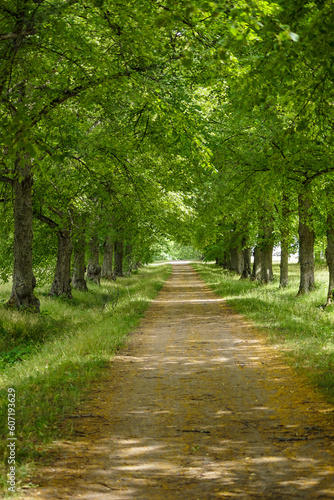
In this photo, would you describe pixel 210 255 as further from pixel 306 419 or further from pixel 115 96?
pixel 306 419

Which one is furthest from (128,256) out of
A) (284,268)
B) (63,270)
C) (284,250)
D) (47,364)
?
(47,364)

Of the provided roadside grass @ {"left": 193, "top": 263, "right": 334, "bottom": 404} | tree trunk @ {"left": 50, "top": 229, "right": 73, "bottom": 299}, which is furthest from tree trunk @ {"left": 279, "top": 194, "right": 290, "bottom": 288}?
tree trunk @ {"left": 50, "top": 229, "right": 73, "bottom": 299}

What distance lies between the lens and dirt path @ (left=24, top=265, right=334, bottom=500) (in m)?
4.52

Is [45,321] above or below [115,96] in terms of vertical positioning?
below

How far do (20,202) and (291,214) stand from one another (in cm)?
1349

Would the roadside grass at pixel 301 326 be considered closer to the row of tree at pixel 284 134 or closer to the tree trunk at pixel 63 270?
the row of tree at pixel 284 134

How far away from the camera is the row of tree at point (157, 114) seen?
7184 millimetres

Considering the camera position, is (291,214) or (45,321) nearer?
(45,321)

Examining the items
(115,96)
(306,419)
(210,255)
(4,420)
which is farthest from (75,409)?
(210,255)

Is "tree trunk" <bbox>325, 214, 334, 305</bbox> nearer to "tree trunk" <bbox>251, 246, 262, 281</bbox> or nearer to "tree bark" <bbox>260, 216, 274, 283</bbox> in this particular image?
"tree bark" <bbox>260, 216, 274, 283</bbox>

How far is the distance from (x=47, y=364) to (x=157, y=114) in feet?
22.1

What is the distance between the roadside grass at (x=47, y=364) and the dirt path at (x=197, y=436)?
288 millimetres

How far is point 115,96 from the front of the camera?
12.3 meters

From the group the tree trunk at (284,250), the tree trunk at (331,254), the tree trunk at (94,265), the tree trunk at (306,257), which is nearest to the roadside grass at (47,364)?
the tree trunk at (331,254)
